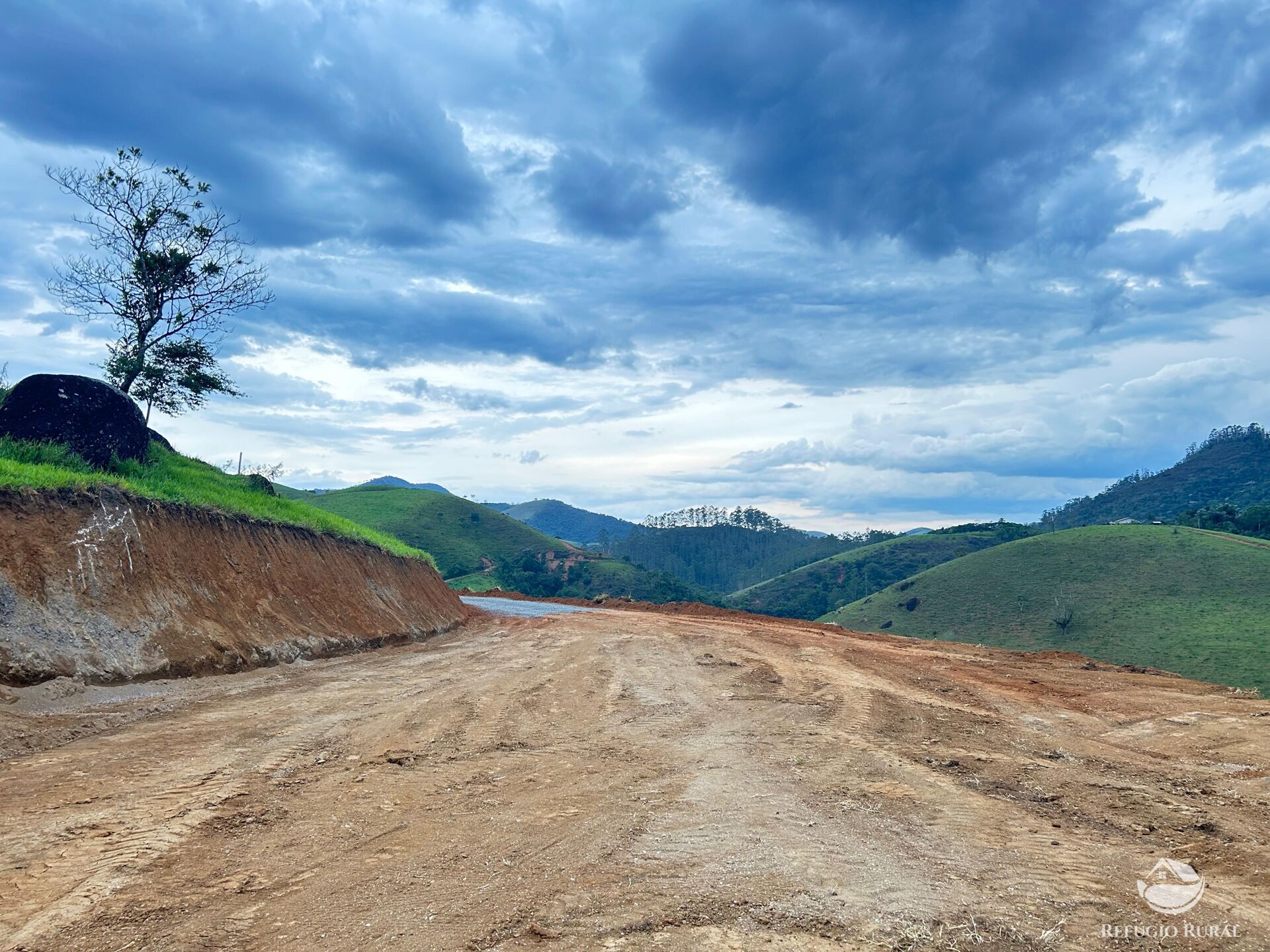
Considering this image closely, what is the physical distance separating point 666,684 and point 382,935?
335 inches

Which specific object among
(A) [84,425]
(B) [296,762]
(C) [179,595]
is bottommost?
(B) [296,762]

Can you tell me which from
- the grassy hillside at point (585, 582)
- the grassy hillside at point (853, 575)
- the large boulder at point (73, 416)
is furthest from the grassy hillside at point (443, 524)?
the large boulder at point (73, 416)

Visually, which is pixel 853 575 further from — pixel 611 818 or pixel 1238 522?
pixel 611 818

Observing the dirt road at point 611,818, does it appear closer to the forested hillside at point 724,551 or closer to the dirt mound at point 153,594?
the dirt mound at point 153,594

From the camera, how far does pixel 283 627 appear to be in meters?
14.9

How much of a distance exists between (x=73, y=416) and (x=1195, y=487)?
17863cm

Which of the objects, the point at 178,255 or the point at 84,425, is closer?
the point at 84,425

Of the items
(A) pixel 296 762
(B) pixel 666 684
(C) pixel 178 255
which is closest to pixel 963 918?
(A) pixel 296 762

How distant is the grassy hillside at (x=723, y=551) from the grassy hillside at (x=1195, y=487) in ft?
166

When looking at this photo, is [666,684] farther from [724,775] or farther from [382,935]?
[382,935]

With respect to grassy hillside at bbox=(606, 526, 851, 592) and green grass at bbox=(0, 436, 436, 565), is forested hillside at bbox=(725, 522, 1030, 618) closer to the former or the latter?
grassy hillside at bbox=(606, 526, 851, 592)

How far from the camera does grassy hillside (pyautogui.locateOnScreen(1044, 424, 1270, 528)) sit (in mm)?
131625

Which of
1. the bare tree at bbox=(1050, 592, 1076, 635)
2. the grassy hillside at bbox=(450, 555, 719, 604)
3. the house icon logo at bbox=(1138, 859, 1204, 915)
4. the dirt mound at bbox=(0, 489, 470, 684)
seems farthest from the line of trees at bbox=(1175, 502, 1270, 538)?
the dirt mound at bbox=(0, 489, 470, 684)

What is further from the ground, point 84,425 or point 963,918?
point 84,425
